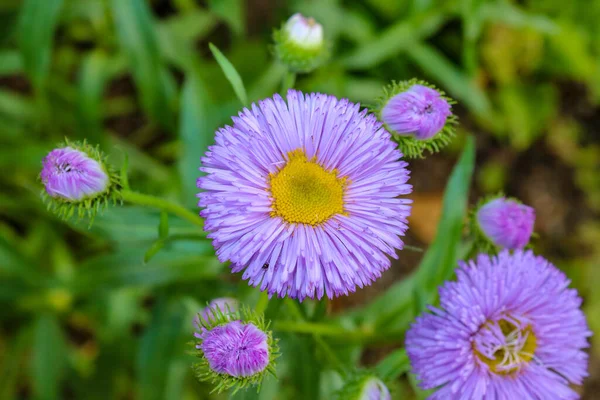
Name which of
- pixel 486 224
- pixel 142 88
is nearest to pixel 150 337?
pixel 142 88

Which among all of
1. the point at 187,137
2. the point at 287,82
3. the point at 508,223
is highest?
the point at 187,137

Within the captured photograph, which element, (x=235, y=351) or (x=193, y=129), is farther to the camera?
(x=193, y=129)

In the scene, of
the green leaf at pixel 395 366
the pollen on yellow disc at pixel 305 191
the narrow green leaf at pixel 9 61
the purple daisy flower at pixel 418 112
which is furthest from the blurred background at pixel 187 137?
the purple daisy flower at pixel 418 112

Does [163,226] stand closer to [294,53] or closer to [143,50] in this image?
[294,53]

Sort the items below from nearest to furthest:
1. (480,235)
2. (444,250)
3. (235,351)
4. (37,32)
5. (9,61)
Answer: (235,351), (480,235), (444,250), (37,32), (9,61)

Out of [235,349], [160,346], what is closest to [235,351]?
[235,349]

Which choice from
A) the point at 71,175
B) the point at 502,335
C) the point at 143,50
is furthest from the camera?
the point at 143,50

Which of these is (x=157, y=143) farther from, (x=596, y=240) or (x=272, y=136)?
(x=596, y=240)

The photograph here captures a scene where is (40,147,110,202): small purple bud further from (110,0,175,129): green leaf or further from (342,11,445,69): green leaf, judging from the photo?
(342,11,445,69): green leaf
